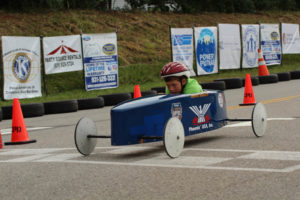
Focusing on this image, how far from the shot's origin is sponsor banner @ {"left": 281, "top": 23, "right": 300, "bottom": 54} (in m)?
29.1

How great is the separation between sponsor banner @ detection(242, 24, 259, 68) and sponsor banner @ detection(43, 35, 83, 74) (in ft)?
27.9

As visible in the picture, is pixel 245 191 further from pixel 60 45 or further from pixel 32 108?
pixel 60 45

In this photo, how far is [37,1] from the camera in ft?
111

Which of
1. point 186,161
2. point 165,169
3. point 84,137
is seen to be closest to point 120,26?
point 84,137

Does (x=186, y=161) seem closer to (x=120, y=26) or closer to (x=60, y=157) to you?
(x=60, y=157)

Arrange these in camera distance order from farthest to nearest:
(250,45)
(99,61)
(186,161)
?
(250,45)
(99,61)
(186,161)

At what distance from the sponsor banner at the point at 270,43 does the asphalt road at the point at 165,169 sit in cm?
1738

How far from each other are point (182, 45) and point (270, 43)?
A: 5.69 meters

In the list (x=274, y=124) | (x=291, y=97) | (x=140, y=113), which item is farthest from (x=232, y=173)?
(x=291, y=97)

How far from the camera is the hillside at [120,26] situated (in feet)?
96.8

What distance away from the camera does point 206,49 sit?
25484mm

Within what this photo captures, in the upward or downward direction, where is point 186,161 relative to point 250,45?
downward

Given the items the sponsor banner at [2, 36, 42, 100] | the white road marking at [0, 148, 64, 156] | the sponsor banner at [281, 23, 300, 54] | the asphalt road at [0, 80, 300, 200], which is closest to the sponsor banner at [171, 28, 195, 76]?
the sponsor banner at [2, 36, 42, 100]

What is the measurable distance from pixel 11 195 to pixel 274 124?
19.7 ft
